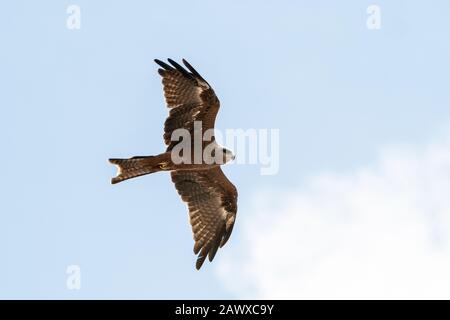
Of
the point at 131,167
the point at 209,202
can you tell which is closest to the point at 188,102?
the point at 131,167

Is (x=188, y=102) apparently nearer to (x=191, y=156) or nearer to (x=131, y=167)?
(x=191, y=156)

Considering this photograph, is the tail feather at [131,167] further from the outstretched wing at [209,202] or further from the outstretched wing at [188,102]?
the outstretched wing at [209,202]

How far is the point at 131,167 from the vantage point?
1522 cm

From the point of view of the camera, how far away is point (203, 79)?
50.4 feet

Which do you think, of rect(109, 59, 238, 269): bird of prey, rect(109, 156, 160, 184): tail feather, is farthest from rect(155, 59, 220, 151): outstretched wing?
rect(109, 156, 160, 184): tail feather

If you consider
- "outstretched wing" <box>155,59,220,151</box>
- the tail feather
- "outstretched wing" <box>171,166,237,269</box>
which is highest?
"outstretched wing" <box>155,59,220,151</box>

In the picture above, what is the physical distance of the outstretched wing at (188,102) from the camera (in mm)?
15297

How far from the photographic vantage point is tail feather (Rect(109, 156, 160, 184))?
15.2 m

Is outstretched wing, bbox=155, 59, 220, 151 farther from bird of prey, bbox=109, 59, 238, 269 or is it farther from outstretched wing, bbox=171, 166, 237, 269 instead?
outstretched wing, bbox=171, 166, 237, 269

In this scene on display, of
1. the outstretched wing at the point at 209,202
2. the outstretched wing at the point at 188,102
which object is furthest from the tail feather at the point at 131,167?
the outstretched wing at the point at 209,202

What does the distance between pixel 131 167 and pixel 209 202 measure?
6.37 feet
